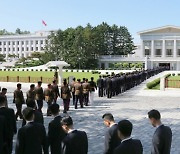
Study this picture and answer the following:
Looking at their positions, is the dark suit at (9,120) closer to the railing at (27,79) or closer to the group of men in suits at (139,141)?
the group of men in suits at (139,141)

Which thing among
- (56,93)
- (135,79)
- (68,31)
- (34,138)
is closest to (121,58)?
(68,31)

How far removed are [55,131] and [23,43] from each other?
13202cm

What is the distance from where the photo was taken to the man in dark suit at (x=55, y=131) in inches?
265

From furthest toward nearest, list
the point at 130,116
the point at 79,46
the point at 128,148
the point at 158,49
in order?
the point at 158,49 → the point at 79,46 → the point at 130,116 → the point at 128,148

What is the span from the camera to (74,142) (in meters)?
5.38

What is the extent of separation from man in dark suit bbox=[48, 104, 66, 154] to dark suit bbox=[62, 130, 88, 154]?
1.34 m

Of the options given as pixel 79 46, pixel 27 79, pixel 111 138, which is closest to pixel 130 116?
pixel 111 138

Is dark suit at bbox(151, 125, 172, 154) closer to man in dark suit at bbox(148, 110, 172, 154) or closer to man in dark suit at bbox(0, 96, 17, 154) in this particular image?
man in dark suit at bbox(148, 110, 172, 154)

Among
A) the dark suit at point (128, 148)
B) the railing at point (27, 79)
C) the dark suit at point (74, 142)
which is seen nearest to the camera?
the dark suit at point (128, 148)

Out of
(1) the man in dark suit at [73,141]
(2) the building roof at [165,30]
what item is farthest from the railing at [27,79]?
(2) the building roof at [165,30]

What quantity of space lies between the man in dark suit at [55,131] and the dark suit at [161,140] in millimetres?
2134

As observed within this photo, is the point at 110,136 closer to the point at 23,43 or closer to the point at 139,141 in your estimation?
the point at 139,141

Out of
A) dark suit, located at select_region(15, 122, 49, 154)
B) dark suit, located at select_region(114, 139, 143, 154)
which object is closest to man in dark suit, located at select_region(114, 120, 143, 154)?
dark suit, located at select_region(114, 139, 143, 154)

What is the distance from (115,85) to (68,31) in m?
58.8
